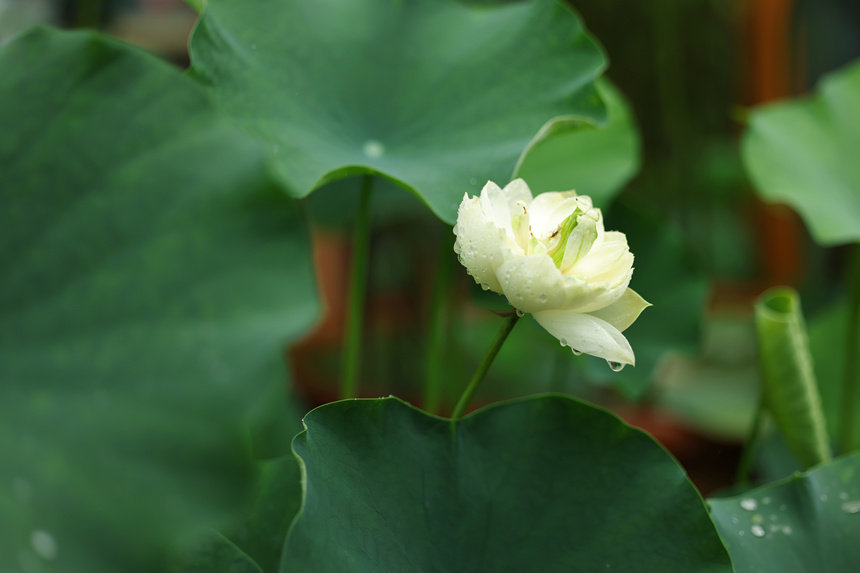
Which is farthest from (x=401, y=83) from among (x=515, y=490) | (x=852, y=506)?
(x=852, y=506)

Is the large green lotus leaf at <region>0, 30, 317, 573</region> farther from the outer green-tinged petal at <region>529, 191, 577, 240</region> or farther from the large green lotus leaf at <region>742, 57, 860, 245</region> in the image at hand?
the large green lotus leaf at <region>742, 57, 860, 245</region>

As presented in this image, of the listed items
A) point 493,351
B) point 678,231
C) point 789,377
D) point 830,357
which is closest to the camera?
point 493,351

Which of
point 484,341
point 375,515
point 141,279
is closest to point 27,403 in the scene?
point 141,279

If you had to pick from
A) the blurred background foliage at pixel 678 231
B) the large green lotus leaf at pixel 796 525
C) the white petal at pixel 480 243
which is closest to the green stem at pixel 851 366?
the blurred background foliage at pixel 678 231

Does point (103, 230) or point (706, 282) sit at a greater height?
point (103, 230)

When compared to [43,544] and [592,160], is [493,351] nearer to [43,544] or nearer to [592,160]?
[43,544]

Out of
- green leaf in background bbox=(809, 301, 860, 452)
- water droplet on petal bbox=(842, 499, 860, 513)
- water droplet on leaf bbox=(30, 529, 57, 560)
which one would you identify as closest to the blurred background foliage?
green leaf in background bbox=(809, 301, 860, 452)

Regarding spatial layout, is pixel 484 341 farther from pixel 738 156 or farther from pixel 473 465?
pixel 473 465
